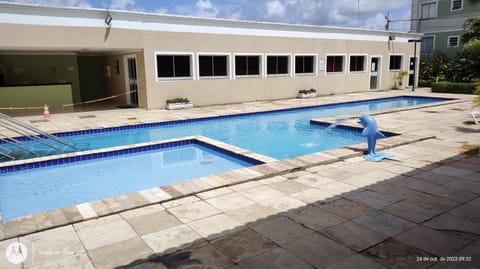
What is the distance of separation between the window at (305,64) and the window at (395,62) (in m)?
7.19

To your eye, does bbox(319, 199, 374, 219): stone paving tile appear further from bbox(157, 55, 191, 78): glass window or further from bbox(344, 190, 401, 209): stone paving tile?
bbox(157, 55, 191, 78): glass window

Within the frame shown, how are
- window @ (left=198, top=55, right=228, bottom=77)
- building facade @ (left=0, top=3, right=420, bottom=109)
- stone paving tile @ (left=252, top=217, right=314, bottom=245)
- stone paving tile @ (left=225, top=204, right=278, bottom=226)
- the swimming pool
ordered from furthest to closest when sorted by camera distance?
1. window @ (left=198, top=55, right=228, bottom=77)
2. building facade @ (left=0, top=3, right=420, bottom=109)
3. the swimming pool
4. stone paving tile @ (left=225, top=204, right=278, bottom=226)
5. stone paving tile @ (left=252, top=217, right=314, bottom=245)

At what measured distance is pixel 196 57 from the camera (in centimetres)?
1504

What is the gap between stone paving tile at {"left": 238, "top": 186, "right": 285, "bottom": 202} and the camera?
476 cm

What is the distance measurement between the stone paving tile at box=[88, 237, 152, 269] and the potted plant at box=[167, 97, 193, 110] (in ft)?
36.9

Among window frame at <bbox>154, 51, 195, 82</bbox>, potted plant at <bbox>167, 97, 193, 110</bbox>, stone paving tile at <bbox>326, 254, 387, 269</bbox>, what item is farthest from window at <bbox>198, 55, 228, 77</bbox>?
stone paving tile at <bbox>326, 254, 387, 269</bbox>

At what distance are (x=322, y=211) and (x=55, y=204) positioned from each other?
178 inches

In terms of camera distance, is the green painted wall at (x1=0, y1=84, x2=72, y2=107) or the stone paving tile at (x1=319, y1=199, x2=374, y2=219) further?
the green painted wall at (x1=0, y1=84, x2=72, y2=107)

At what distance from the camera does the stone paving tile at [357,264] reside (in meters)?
3.05

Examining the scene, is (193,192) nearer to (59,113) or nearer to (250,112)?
(250,112)

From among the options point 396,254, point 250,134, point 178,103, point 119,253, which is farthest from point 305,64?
point 119,253

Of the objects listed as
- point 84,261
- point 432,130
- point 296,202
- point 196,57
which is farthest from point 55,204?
point 196,57

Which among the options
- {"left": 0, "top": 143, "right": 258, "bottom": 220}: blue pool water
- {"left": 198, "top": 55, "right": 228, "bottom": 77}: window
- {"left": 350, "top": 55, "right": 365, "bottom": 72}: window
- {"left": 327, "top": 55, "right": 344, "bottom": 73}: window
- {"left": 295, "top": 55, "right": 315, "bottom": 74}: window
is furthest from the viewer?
{"left": 350, "top": 55, "right": 365, "bottom": 72}: window

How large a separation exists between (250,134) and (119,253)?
7914 millimetres
